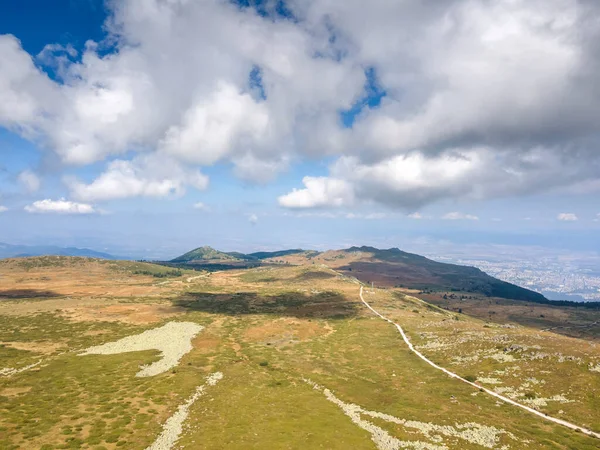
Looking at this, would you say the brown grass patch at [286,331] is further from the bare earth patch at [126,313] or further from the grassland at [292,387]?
the bare earth patch at [126,313]

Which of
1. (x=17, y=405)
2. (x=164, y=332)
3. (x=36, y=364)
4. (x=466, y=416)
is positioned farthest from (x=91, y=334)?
→ (x=466, y=416)

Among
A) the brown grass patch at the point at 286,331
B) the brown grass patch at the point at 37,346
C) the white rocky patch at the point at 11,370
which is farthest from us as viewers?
the brown grass patch at the point at 286,331

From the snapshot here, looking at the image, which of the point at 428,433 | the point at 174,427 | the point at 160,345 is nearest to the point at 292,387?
the point at 174,427

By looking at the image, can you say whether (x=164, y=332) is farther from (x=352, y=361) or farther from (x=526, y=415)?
(x=526, y=415)

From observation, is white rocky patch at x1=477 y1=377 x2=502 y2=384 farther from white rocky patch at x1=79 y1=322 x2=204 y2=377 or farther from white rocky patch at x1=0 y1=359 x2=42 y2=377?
white rocky patch at x1=0 y1=359 x2=42 y2=377

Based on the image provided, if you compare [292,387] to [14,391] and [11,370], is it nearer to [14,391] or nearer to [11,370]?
[14,391]

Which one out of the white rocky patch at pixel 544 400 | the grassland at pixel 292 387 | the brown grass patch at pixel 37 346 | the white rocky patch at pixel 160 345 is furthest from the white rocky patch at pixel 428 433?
the brown grass patch at pixel 37 346
